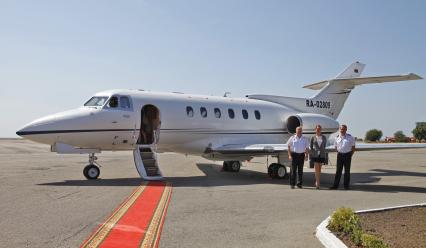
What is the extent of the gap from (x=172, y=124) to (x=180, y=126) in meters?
0.37

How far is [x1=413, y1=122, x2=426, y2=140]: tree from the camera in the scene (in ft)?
281

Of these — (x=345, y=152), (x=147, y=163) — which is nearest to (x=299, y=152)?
(x=345, y=152)

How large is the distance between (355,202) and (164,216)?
15.2ft

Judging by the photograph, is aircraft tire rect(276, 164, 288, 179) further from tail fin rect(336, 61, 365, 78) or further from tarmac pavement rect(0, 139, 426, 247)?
tail fin rect(336, 61, 365, 78)

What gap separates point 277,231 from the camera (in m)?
6.92

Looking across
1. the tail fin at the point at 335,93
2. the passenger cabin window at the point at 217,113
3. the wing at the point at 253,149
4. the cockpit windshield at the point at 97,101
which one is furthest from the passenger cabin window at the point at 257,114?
the cockpit windshield at the point at 97,101

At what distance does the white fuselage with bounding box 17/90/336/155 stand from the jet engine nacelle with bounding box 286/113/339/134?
8.9 inches

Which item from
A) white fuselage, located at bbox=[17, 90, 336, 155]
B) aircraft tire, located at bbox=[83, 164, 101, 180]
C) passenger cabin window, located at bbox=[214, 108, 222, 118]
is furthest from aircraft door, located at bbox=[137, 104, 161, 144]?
passenger cabin window, located at bbox=[214, 108, 222, 118]

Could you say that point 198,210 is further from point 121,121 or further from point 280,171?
point 280,171

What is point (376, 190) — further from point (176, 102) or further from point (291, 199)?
point (176, 102)

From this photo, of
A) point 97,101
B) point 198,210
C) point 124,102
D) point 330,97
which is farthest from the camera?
point 330,97

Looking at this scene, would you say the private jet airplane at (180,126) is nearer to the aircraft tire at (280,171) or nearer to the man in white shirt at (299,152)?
the aircraft tire at (280,171)

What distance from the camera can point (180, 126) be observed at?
1752 cm

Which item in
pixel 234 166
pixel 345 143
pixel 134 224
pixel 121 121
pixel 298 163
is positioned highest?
pixel 121 121
